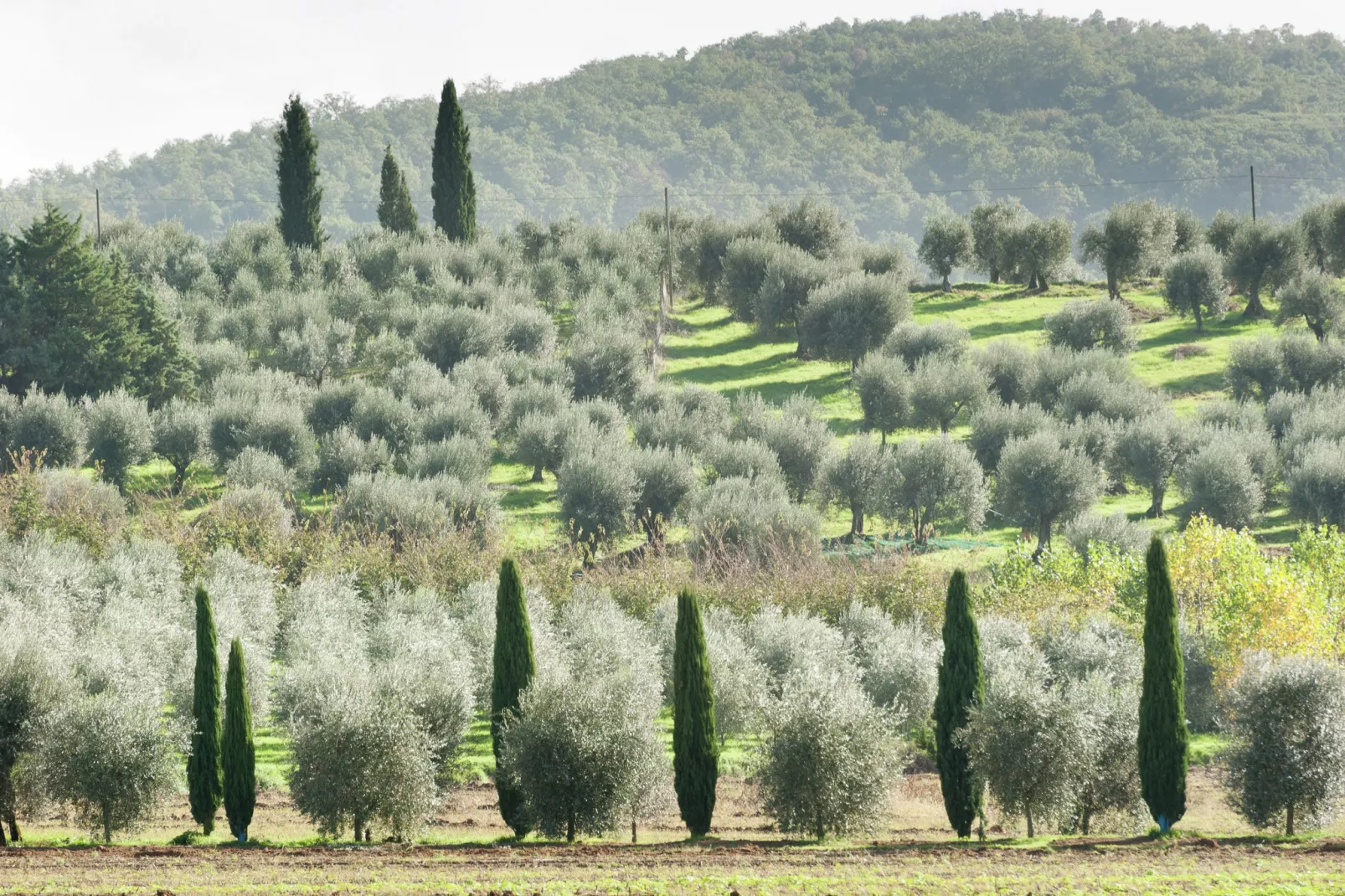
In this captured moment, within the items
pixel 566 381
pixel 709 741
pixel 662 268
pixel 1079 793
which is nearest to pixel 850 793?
pixel 709 741

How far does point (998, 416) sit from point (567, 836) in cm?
3976

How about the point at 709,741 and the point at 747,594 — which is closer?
the point at 709,741

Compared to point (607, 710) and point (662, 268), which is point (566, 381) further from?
point (607, 710)

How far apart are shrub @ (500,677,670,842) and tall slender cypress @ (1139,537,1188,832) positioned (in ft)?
30.9

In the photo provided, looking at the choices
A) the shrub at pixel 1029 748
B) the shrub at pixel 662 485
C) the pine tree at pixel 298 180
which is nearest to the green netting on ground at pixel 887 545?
the shrub at pixel 662 485

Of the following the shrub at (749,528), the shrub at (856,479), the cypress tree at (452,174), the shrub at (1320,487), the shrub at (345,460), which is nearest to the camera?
the shrub at (749,528)

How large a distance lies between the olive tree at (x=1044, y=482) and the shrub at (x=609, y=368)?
20.6 meters

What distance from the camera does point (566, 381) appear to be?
6762cm

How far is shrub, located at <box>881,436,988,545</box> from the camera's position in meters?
54.9

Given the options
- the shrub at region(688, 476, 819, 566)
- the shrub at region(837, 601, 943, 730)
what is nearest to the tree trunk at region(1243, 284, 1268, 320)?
the shrub at region(688, 476, 819, 566)

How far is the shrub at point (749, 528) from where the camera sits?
47562 mm

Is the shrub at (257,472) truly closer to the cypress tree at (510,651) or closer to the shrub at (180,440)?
the shrub at (180,440)

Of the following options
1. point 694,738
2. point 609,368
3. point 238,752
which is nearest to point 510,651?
point 694,738

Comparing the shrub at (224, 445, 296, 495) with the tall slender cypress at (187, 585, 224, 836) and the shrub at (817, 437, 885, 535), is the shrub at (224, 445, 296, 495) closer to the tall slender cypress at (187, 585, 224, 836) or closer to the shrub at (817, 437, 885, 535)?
the shrub at (817, 437, 885, 535)
